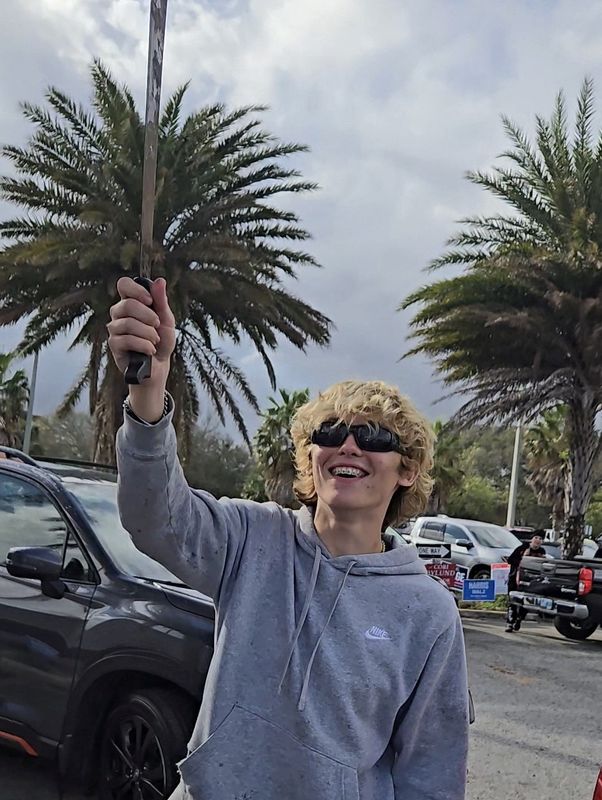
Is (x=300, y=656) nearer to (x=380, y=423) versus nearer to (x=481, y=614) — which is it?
(x=380, y=423)

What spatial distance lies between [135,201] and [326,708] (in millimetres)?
13344

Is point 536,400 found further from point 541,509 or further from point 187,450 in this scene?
point 541,509

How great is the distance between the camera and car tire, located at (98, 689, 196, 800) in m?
3.65

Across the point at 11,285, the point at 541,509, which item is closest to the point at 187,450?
the point at 11,285

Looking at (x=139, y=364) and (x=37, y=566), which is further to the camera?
(x=37, y=566)

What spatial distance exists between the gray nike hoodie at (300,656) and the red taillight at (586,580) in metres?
9.86

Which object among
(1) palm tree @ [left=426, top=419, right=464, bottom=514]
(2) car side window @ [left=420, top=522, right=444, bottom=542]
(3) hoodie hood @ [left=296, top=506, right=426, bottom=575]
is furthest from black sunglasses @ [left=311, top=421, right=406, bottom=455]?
(1) palm tree @ [left=426, top=419, right=464, bottom=514]

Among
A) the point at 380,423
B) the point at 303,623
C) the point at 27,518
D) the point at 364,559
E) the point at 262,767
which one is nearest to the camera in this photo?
the point at 262,767

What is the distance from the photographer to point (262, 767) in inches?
68.1

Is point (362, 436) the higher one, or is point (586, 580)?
point (362, 436)

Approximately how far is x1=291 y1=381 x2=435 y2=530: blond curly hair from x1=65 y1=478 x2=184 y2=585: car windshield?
6.39 ft

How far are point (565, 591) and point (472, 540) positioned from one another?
7.43 meters

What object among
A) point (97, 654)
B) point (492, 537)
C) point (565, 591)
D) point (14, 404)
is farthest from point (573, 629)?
point (14, 404)

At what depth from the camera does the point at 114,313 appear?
1.62 metres
